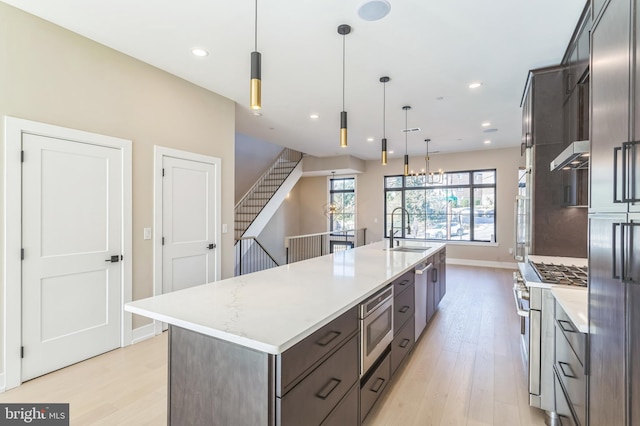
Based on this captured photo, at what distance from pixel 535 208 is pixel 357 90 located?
253 cm

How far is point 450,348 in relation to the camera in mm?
3201

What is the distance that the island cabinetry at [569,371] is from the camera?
1.48 metres

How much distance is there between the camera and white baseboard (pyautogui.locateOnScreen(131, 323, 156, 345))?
128 inches

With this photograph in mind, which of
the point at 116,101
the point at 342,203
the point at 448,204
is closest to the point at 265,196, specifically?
the point at 342,203

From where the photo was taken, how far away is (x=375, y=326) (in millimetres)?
2027

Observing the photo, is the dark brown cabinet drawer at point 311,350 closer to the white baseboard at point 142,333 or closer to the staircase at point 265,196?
the white baseboard at point 142,333

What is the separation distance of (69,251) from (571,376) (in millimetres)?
3898

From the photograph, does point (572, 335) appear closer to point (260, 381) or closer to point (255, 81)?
point (260, 381)

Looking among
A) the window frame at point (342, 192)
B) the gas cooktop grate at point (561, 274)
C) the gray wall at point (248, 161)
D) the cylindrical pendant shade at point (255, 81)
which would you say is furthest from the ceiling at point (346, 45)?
the window frame at point (342, 192)

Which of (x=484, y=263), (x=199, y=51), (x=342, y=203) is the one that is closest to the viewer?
(x=199, y=51)

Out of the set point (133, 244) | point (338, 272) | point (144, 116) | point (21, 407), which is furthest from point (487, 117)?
point (21, 407)

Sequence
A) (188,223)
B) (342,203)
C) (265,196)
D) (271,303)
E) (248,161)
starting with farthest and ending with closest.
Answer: (342,203)
(248,161)
(265,196)
(188,223)
(271,303)

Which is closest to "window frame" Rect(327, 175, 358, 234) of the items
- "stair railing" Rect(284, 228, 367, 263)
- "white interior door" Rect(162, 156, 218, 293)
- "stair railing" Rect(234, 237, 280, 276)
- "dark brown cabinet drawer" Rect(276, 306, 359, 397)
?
"stair railing" Rect(284, 228, 367, 263)

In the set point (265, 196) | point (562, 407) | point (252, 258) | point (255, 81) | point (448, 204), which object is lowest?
point (562, 407)
